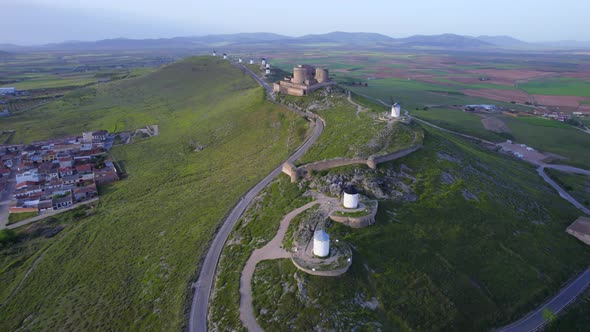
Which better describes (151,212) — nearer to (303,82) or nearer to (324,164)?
(324,164)

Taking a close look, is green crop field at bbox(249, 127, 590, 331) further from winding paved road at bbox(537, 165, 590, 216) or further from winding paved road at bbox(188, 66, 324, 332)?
winding paved road at bbox(537, 165, 590, 216)

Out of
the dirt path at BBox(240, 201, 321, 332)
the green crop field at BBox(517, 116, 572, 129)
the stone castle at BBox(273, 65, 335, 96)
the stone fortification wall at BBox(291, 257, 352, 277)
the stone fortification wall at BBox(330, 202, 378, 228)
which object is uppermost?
the stone castle at BBox(273, 65, 335, 96)

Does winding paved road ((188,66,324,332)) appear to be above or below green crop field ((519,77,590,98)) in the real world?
below

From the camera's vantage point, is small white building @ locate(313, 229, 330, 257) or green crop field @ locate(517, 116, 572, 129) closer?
small white building @ locate(313, 229, 330, 257)

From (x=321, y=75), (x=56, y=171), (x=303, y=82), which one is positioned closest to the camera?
(x=56, y=171)

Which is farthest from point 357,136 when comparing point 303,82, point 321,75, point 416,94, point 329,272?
point 416,94

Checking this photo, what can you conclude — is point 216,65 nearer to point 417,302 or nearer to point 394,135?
point 394,135

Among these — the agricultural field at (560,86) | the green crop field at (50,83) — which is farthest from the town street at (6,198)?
the agricultural field at (560,86)

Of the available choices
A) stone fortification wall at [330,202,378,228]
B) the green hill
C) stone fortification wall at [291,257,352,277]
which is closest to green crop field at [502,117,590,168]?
the green hill
